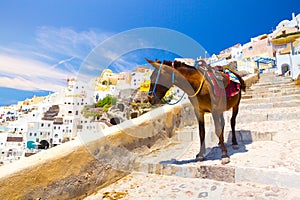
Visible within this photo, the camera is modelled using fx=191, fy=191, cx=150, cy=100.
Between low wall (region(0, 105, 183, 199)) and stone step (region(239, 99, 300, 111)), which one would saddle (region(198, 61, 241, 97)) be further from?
stone step (region(239, 99, 300, 111))

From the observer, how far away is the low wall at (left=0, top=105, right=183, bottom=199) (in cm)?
208

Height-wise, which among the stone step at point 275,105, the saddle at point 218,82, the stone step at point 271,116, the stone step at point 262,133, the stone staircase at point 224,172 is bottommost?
the stone staircase at point 224,172

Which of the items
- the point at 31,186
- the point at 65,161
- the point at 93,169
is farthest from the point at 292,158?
the point at 31,186

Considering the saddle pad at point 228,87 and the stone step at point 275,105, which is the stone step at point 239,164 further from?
the stone step at point 275,105

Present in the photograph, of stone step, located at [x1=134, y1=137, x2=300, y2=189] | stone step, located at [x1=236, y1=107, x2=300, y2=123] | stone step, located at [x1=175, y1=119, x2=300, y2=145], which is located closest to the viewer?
stone step, located at [x1=134, y1=137, x2=300, y2=189]

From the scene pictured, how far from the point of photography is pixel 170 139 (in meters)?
4.67

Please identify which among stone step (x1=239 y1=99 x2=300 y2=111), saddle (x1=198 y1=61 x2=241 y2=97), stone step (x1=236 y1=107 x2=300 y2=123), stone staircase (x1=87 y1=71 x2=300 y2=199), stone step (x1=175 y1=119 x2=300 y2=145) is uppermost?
saddle (x1=198 y1=61 x2=241 y2=97)

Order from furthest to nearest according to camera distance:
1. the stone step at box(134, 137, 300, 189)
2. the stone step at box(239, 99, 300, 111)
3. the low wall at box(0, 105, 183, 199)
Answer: the stone step at box(239, 99, 300, 111) < the stone step at box(134, 137, 300, 189) < the low wall at box(0, 105, 183, 199)

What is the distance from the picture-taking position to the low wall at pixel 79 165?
2.08 m

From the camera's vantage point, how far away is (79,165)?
8.61ft

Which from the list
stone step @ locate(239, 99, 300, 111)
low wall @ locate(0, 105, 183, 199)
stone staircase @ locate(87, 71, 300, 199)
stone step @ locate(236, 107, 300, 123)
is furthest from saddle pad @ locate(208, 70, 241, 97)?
stone step @ locate(239, 99, 300, 111)

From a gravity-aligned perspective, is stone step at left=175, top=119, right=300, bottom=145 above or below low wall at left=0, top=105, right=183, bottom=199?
above

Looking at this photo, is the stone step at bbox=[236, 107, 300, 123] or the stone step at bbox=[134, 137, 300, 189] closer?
the stone step at bbox=[134, 137, 300, 189]

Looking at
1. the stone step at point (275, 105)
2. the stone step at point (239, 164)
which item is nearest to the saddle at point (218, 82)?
the stone step at point (239, 164)
